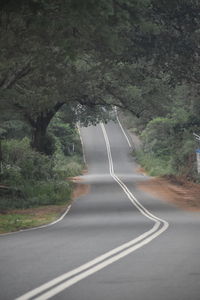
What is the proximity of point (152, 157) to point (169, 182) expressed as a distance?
27805 mm

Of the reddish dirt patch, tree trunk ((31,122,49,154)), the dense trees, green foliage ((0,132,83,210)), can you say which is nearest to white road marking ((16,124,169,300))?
the dense trees

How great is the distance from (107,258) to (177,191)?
30.0m

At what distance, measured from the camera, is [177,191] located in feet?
137

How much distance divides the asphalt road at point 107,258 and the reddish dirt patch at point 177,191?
A: 19.4 ft

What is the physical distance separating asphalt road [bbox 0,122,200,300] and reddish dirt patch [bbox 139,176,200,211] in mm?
5927

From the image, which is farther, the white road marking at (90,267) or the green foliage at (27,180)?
the green foliage at (27,180)

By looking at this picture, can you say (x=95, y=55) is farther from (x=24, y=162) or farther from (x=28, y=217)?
(x=28, y=217)

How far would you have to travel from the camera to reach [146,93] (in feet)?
162

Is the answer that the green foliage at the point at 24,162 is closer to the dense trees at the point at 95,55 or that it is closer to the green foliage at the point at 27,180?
the green foliage at the point at 27,180

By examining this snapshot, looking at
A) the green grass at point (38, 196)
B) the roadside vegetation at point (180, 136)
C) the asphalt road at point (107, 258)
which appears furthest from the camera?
the roadside vegetation at point (180, 136)

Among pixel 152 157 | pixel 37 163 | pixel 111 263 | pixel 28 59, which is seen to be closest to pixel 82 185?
pixel 37 163

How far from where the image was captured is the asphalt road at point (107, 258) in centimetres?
870

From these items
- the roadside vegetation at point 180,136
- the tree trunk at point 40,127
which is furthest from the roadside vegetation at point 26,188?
the roadside vegetation at point 180,136

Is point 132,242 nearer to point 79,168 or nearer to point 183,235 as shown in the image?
point 183,235
